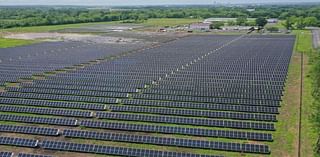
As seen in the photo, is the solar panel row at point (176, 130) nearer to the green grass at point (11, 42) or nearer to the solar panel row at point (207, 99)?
the solar panel row at point (207, 99)

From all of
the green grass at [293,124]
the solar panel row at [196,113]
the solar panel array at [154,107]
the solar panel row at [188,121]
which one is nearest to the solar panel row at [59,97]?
the solar panel array at [154,107]

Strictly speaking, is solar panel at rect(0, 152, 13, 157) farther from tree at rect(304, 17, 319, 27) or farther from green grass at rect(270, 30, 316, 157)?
tree at rect(304, 17, 319, 27)

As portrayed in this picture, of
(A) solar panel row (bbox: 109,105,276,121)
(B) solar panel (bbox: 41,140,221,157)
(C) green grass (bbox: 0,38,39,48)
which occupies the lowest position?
(B) solar panel (bbox: 41,140,221,157)

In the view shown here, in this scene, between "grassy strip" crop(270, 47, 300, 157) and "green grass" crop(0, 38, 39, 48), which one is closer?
"grassy strip" crop(270, 47, 300, 157)

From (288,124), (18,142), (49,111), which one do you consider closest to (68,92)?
(49,111)

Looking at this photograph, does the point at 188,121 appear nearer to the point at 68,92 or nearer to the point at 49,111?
the point at 49,111

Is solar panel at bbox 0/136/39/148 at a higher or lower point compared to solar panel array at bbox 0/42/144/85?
lower

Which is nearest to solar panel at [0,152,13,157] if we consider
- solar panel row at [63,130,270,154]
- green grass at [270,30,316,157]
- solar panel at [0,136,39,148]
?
solar panel at [0,136,39,148]

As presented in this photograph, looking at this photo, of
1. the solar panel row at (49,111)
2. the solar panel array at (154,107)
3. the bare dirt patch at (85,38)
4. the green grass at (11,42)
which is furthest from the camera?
the bare dirt patch at (85,38)

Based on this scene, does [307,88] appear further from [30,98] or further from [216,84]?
[30,98]
